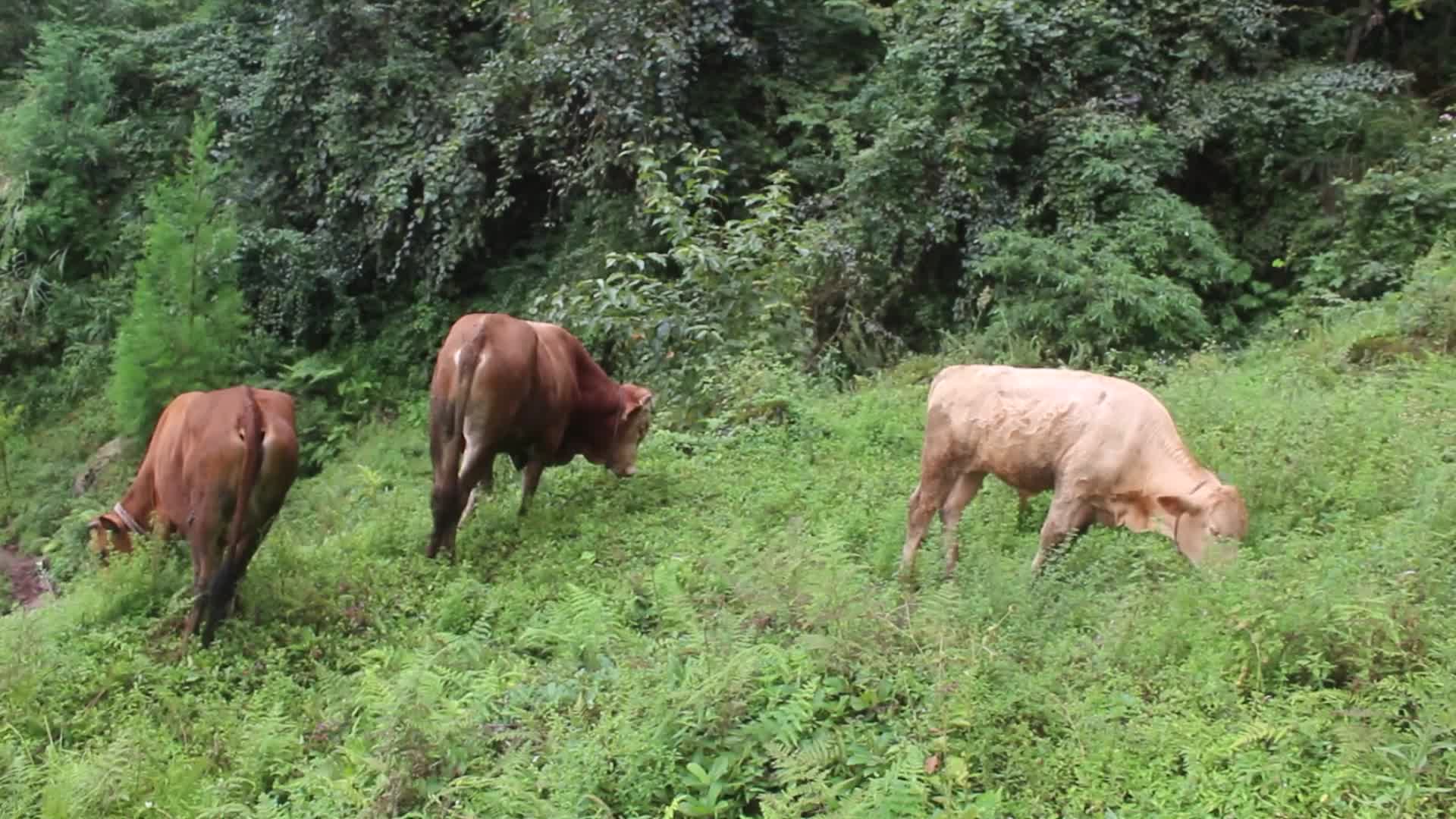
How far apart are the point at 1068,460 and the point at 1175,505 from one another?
0.58 metres

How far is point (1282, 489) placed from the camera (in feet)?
21.1

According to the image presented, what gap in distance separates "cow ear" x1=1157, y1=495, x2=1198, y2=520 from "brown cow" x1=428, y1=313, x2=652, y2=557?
433 centimetres

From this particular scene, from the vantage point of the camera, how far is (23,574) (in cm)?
1395

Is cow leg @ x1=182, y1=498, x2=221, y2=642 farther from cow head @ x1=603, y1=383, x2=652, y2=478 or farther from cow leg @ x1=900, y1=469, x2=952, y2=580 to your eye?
cow leg @ x1=900, y1=469, x2=952, y2=580

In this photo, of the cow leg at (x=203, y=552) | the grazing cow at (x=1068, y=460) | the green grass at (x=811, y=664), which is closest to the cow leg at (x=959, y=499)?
the grazing cow at (x=1068, y=460)

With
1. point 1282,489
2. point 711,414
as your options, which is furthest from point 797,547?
point 711,414

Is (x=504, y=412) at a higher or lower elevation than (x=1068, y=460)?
lower

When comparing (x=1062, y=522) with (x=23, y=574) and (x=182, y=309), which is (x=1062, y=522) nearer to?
(x=182, y=309)

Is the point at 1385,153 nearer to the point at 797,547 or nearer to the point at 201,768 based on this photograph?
the point at 797,547

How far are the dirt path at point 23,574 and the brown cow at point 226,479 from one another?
21.0 feet

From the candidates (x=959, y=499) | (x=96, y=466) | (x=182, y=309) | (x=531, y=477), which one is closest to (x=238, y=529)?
(x=531, y=477)

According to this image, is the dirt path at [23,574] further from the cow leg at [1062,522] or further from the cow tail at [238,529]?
the cow leg at [1062,522]

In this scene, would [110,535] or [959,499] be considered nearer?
[959,499]

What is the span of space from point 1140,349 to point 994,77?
394cm
